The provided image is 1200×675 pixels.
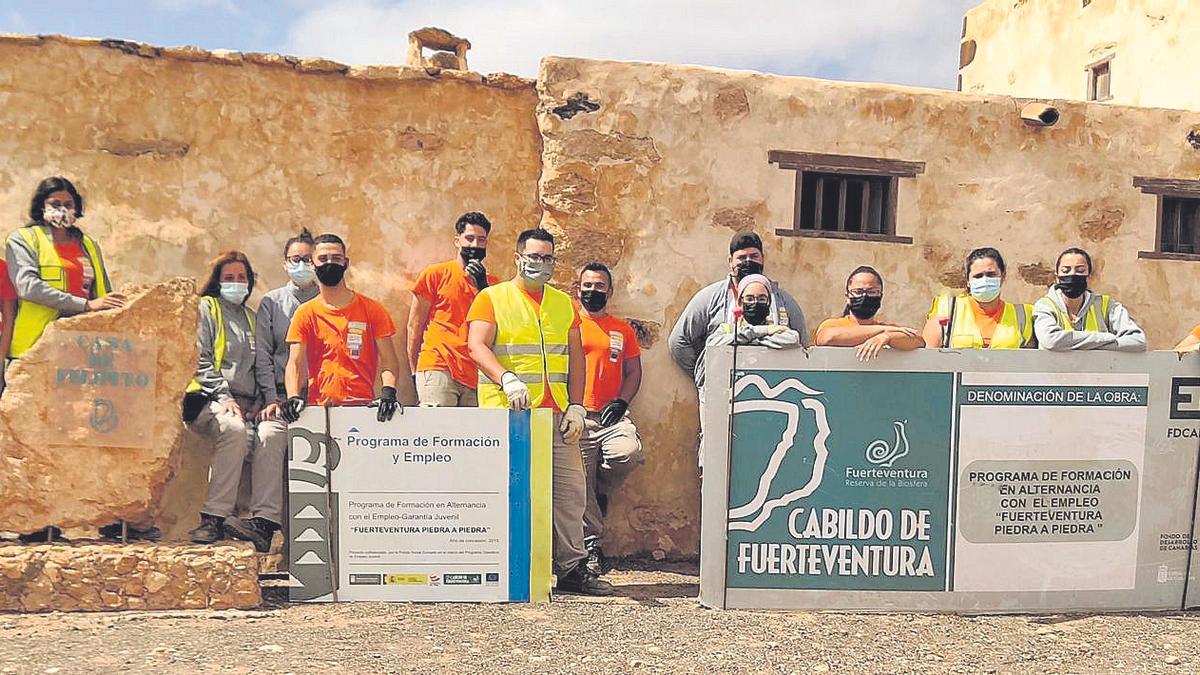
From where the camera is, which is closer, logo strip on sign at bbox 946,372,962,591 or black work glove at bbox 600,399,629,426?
logo strip on sign at bbox 946,372,962,591

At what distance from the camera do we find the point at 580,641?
4746mm

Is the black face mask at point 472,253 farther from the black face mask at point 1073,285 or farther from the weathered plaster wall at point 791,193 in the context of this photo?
the black face mask at point 1073,285

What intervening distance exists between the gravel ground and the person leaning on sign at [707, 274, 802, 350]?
1.27 meters

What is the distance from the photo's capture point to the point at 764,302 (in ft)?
19.0

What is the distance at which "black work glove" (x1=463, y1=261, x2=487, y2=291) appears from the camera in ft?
20.9

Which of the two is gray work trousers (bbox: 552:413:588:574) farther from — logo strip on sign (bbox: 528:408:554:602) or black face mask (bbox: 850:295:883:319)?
black face mask (bbox: 850:295:883:319)

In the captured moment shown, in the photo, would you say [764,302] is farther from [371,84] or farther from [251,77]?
[251,77]

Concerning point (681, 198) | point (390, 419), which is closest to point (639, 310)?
point (681, 198)

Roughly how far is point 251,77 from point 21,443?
261cm

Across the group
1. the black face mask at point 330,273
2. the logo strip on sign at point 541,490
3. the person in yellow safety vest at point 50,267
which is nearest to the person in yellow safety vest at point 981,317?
the logo strip on sign at point 541,490

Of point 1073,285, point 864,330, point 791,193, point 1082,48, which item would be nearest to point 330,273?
point 864,330

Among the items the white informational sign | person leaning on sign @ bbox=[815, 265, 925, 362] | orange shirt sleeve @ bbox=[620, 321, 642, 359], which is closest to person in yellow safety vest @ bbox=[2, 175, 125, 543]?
the white informational sign

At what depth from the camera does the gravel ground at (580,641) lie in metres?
4.39

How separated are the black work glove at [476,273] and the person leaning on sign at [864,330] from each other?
6.16ft
